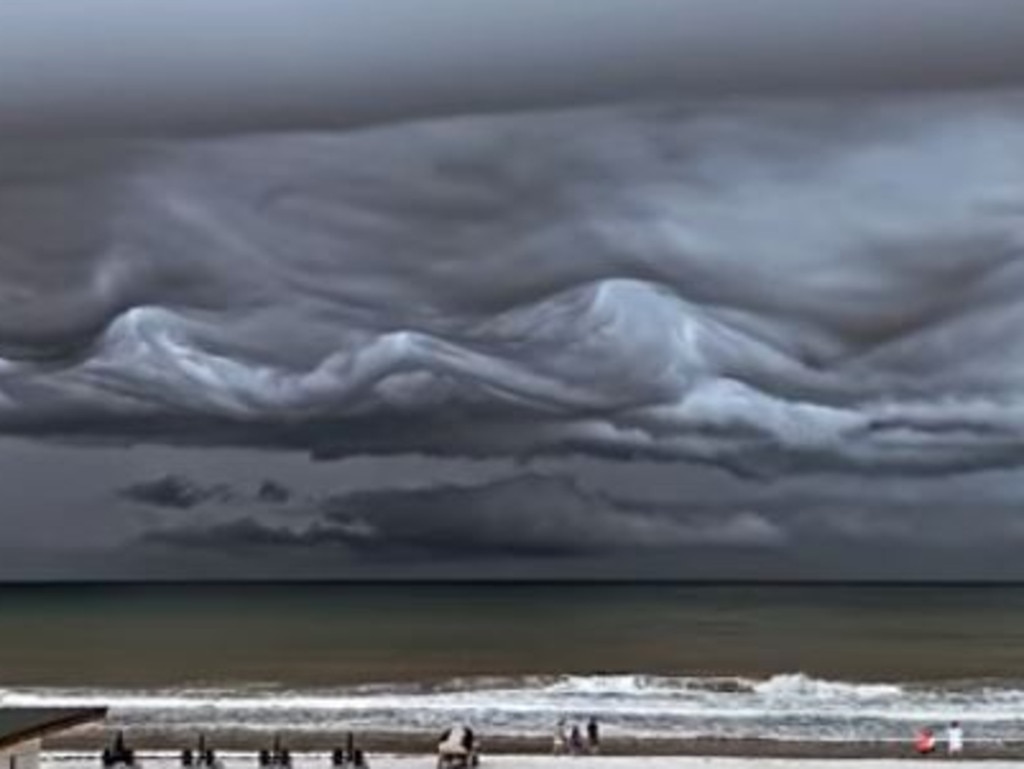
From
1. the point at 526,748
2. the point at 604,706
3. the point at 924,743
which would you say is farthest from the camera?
the point at 604,706

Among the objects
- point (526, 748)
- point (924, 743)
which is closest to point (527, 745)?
point (526, 748)

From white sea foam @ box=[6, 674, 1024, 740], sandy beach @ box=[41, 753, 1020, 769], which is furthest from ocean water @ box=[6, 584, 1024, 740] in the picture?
sandy beach @ box=[41, 753, 1020, 769]

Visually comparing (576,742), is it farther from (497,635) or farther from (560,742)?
(497,635)

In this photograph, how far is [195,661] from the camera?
4334cm

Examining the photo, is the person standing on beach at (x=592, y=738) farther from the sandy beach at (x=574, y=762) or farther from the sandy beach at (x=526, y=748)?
the sandy beach at (x=574, y=762)

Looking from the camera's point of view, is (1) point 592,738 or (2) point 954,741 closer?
(2) point 954,741

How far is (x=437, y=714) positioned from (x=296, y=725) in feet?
7.67

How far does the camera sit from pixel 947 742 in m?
24.8

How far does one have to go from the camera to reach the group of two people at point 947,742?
23886 mm

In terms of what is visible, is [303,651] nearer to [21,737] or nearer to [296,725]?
[296,725]

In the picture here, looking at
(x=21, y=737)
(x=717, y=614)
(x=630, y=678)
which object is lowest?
(x=21, y=737)

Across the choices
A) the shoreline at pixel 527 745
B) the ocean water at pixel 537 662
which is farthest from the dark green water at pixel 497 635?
the shoreline at pixel 527 745

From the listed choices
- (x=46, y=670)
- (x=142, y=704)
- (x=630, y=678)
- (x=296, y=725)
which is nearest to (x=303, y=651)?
(x=46, y=670)

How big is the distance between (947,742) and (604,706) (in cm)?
680
